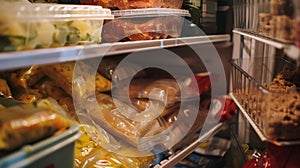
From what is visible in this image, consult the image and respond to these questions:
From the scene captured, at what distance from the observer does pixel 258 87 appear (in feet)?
3.14

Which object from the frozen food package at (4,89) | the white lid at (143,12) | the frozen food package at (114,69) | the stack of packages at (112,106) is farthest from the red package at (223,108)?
the frozen food package at (4,89)

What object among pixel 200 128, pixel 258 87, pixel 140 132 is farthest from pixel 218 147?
pixel 258 87

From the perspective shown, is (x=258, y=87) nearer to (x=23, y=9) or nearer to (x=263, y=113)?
(x=263, y=113)

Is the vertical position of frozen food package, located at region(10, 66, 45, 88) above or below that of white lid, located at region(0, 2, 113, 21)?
below

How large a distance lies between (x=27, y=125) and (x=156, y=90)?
2.64ft

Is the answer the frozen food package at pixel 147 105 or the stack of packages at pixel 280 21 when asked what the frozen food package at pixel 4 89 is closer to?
the frozen food package at pixel 147 105

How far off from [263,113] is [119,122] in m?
0.55

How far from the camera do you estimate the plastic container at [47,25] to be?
69 centimetres

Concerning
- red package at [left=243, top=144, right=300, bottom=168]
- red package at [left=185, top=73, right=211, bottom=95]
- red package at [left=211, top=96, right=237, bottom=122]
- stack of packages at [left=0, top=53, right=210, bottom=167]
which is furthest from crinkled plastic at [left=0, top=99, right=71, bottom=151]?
red package at [left=211, top=96, right=237, bottom=122]

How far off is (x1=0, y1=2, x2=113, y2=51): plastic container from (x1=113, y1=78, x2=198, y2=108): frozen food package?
0.47 metres

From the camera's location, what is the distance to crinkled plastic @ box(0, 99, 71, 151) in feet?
2.13

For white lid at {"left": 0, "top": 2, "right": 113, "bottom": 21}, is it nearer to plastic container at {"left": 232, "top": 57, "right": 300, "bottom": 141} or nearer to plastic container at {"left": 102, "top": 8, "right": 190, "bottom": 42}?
plastic container at {"left": 102, "top": 8, "right": 190, "bottom": 42}

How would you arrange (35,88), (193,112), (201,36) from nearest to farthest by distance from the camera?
(35,88), (201,36), (193,112)

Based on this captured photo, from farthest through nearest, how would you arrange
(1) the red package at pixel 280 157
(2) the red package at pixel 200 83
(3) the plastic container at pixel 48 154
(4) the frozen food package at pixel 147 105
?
(2) the red package at pixel 200 83 < (4) the frozen food package at pixel 147 105 < (1) the red package at pixel 280 157 < (3) the plastic container at pixel 48 154
